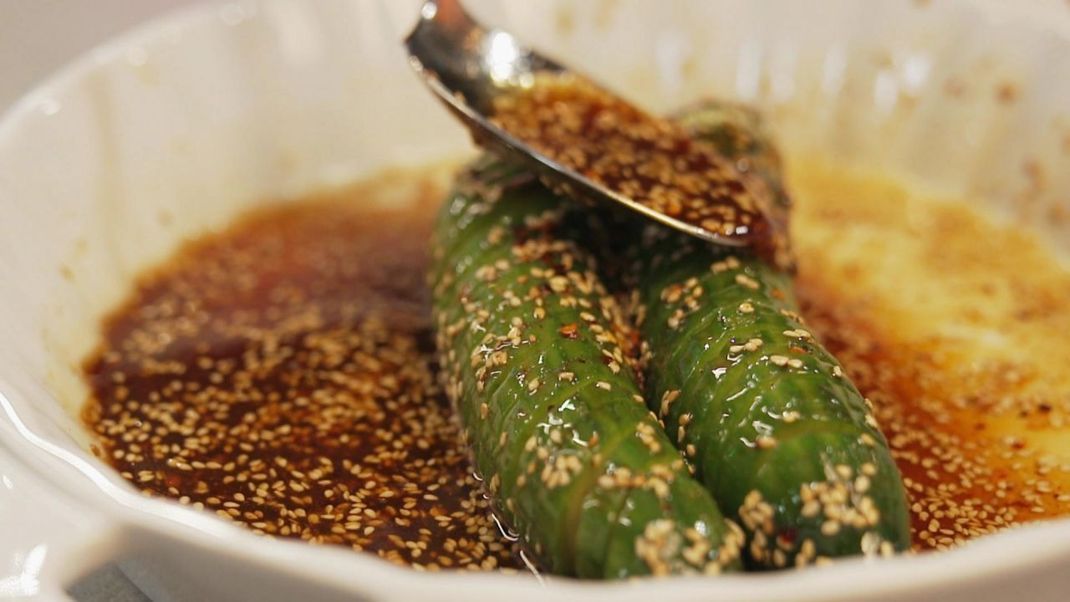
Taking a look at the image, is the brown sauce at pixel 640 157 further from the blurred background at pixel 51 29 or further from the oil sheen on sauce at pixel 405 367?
the blurred background at pixel 51 29

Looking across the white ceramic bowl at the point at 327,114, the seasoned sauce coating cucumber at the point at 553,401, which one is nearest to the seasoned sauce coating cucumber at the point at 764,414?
the seasoned sauce coating cucumber at the point at 553,401

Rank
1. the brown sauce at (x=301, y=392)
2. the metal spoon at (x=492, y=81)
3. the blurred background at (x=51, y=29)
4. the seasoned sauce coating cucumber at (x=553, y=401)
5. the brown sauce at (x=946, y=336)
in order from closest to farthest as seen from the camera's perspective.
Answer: the seasoned sauce coating cucumber at (x=553, y=401) → the brown sauce at (x=301, y=392) → the brown sauce at (x=946, y=336) → the metal spoon at (x=492, y=81) → the blurred background at (x=51, y=29)

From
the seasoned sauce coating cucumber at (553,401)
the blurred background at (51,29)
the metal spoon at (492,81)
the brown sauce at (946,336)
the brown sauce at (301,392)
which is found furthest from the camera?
the blurred background at (51,29)

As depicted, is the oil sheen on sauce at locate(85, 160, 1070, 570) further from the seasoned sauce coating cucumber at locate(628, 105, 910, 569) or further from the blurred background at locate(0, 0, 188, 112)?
the blurred background at locate(0, 0, 188, 112)

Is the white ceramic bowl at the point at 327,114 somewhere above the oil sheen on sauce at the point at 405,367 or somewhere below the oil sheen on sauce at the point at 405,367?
above

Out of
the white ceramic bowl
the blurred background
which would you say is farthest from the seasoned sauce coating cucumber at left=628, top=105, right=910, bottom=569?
the blurred background

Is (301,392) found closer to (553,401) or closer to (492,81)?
(553,401)
